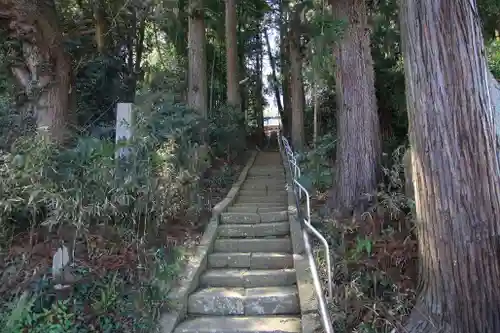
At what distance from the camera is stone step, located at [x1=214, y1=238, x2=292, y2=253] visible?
576 centimetres

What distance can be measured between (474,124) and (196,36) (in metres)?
8.19

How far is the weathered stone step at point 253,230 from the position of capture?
20.2 feet

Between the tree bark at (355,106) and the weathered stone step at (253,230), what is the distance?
0.89m

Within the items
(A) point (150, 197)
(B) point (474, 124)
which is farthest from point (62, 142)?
(B) point (474, 124)

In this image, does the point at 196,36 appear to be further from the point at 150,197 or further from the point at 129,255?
the point at 129,255

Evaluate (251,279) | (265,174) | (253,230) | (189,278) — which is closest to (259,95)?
(265,174)

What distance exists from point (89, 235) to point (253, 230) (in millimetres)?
2511

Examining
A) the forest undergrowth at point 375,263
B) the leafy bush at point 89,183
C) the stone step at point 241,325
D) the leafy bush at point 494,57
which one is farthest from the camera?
the leafy bush at point 494,57

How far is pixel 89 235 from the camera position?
435 cm

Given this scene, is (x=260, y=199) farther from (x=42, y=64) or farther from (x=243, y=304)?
(x=42, y=64)

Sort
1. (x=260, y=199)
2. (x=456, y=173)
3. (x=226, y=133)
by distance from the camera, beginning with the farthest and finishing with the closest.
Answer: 1. (x=226, y=133)
2. (x=260, y=199)
3. (x=456, y=173)

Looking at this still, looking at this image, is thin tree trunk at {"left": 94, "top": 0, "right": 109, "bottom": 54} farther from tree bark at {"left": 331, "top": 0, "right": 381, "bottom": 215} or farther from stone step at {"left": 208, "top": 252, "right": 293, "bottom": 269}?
stone step at {"left": 208, "top": 252, "right": 293, "bottom": 269}

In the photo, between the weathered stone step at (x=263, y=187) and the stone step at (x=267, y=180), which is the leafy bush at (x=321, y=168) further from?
the stone step at (x=267, y=180)

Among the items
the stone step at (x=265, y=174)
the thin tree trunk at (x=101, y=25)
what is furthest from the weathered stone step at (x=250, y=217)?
the thin tree trunk at (x=101, y=25)
